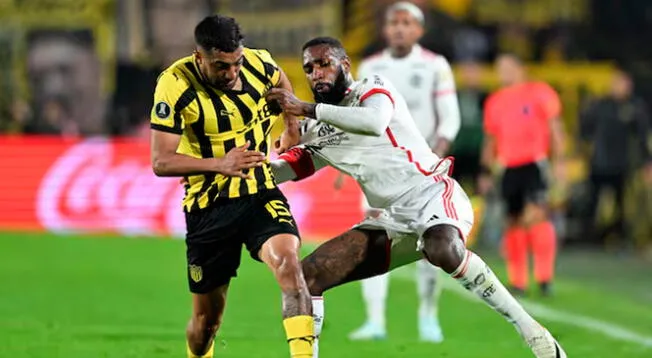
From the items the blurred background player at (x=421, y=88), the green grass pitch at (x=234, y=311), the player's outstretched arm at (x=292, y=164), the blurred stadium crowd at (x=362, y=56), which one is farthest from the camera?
the blurred stadium crowd at (x=362, y=56)

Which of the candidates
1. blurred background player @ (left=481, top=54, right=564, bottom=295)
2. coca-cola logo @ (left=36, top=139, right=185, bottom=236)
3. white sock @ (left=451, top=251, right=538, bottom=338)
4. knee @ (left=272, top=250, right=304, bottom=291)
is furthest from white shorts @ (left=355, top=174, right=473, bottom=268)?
coca-cola logo @ (left=36, top=139, right=185, bottom=236)

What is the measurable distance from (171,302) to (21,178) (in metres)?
8.28

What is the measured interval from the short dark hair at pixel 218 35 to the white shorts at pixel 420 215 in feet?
A: 4.78

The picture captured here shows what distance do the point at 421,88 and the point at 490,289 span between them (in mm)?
3707

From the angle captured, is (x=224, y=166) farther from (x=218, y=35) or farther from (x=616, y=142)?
(x=616, y=142)

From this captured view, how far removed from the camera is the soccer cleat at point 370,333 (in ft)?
37.2

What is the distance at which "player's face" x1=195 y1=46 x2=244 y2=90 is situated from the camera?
791 centimetres

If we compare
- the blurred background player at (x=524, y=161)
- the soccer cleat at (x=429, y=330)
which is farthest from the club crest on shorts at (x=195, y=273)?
the blurred background player at (x=524, y=161)

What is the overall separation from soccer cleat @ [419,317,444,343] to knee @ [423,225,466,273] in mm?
3219

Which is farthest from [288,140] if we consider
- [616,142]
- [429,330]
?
[616,142]

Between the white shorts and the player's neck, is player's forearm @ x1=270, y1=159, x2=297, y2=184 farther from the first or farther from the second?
the player's neck

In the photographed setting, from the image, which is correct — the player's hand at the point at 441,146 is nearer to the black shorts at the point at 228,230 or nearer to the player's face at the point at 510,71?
the black shorts at the point at 228,230

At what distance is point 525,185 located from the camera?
15.5 meters

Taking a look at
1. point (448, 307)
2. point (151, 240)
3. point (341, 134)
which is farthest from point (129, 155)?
point (341, 134)
